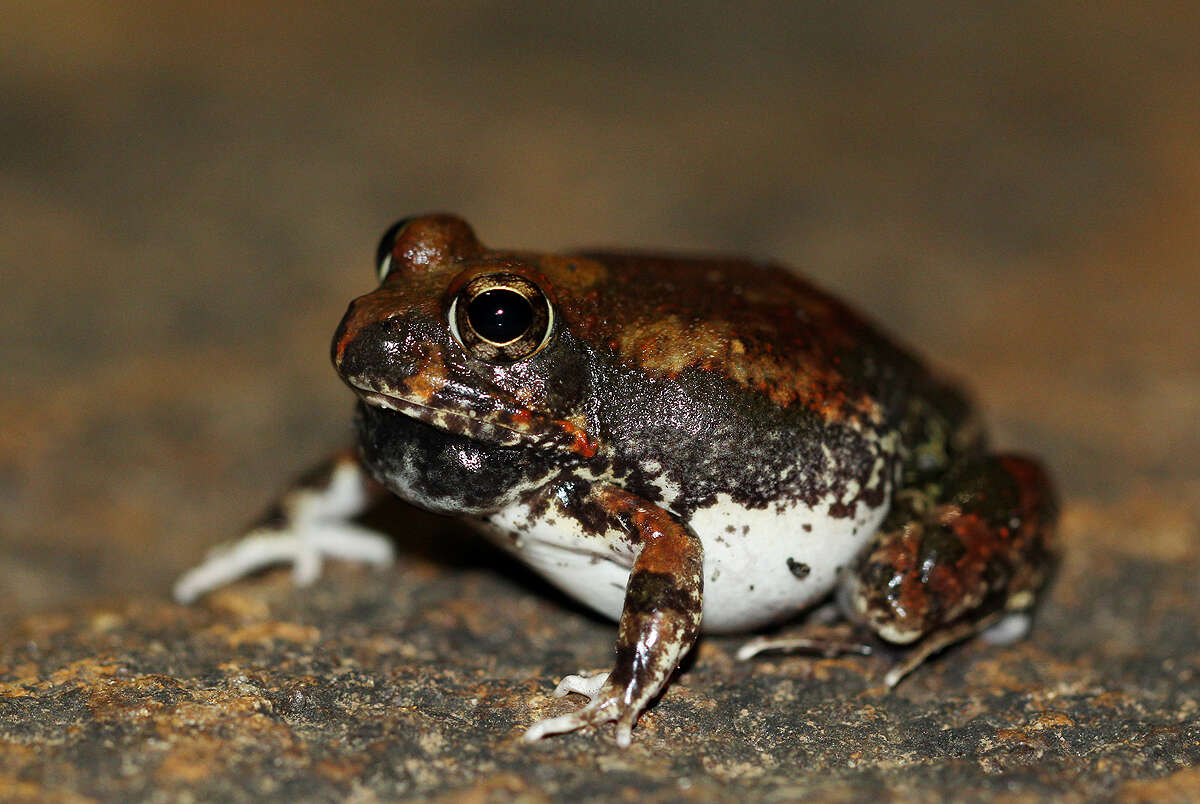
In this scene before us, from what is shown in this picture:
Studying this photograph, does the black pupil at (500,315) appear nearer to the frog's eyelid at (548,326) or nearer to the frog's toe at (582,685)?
the frog's eyelid at (548,326)

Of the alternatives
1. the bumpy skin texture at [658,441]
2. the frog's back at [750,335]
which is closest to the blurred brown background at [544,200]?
the bumpy skin texture at [658,441]

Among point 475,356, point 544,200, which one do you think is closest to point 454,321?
point 475,356

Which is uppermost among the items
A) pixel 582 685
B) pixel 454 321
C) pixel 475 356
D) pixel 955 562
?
pixel 454 321

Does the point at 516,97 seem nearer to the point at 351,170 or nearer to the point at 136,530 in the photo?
A: the point at 351,170

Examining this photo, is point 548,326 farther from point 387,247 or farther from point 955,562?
point 955,562

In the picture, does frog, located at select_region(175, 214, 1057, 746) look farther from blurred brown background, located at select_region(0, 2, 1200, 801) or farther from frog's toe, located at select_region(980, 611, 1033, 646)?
blurred brown background, located at select_region(0, 2, 1200, 801)

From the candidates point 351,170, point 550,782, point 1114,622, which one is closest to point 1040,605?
point 1114,622
